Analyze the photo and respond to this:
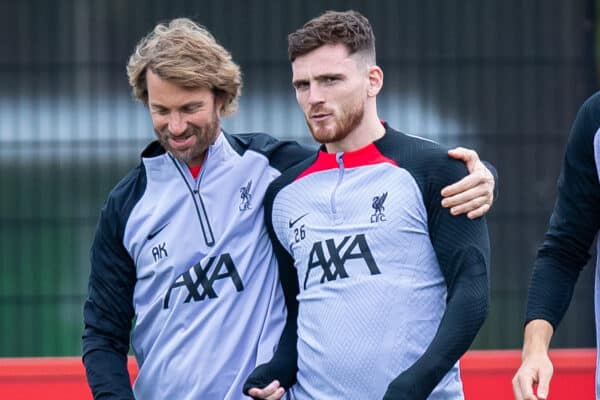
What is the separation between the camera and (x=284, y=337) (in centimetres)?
370

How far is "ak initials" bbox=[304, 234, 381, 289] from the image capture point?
3.47m

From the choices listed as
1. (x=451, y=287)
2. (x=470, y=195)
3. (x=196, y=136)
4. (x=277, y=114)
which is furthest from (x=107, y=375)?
(x=277, y=114)

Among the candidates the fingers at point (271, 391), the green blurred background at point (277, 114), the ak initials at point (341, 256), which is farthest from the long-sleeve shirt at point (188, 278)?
the green blurred background at point (277, 114)

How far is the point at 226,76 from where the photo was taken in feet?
12.7

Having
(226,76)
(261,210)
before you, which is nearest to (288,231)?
(261,210)

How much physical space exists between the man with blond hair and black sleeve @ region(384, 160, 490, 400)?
57cm

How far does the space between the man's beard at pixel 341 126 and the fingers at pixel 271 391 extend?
64 cm

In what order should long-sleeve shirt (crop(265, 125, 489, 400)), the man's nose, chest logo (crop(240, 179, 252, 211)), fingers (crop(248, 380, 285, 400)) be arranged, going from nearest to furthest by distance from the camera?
long-sleeve shirt (crop(265, 125, 489, 400)), fingers (crop(248, 380, 285, 400)), the man's nose, chest logo (crop(240, 179, 252, 211))

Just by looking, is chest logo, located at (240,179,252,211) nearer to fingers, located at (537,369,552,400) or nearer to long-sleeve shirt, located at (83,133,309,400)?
long-sleeve shirt, located at (83,133,309,400)

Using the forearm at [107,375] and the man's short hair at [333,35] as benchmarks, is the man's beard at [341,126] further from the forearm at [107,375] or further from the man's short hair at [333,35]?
the forearm at [107,375]

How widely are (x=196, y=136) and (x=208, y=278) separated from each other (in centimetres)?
39

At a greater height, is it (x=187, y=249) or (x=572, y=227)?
(x=572, y=227)

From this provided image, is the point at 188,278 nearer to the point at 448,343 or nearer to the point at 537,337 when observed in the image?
the point at 448,343

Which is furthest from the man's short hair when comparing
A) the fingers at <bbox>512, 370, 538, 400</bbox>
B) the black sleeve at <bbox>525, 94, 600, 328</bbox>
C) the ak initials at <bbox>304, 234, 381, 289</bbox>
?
the fingers at <bbox>512, 370, 538, 400</bbox>
